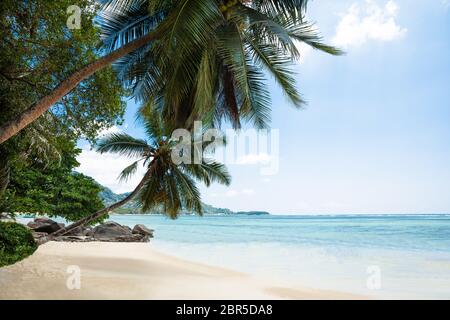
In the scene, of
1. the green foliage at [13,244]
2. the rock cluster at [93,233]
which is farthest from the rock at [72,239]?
the green foliage at [13,244]

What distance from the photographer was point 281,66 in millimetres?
6855

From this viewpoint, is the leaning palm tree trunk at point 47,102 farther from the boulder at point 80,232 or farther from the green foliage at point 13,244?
the boulder at point 80,232

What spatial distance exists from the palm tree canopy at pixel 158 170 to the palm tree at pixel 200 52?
16.1 ft

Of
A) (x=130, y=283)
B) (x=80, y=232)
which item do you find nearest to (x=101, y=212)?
(x=130, y=283)

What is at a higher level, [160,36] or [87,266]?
[160,36]

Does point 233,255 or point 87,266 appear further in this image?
point 233,255

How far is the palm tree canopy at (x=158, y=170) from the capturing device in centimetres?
1294

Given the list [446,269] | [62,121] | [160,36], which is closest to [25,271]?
[62,121]

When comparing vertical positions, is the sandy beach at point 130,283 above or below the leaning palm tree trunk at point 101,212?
below

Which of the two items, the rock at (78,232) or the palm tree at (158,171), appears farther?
the rock at (78,232)

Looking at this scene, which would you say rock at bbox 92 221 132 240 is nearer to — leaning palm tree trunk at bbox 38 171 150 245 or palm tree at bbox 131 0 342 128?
leaning palm tree trunk at bbox 38 171 150 245

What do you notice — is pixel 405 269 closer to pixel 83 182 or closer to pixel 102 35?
pixel 83 182

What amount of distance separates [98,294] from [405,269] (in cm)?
1400

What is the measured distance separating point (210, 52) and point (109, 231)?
2015 centimetres
